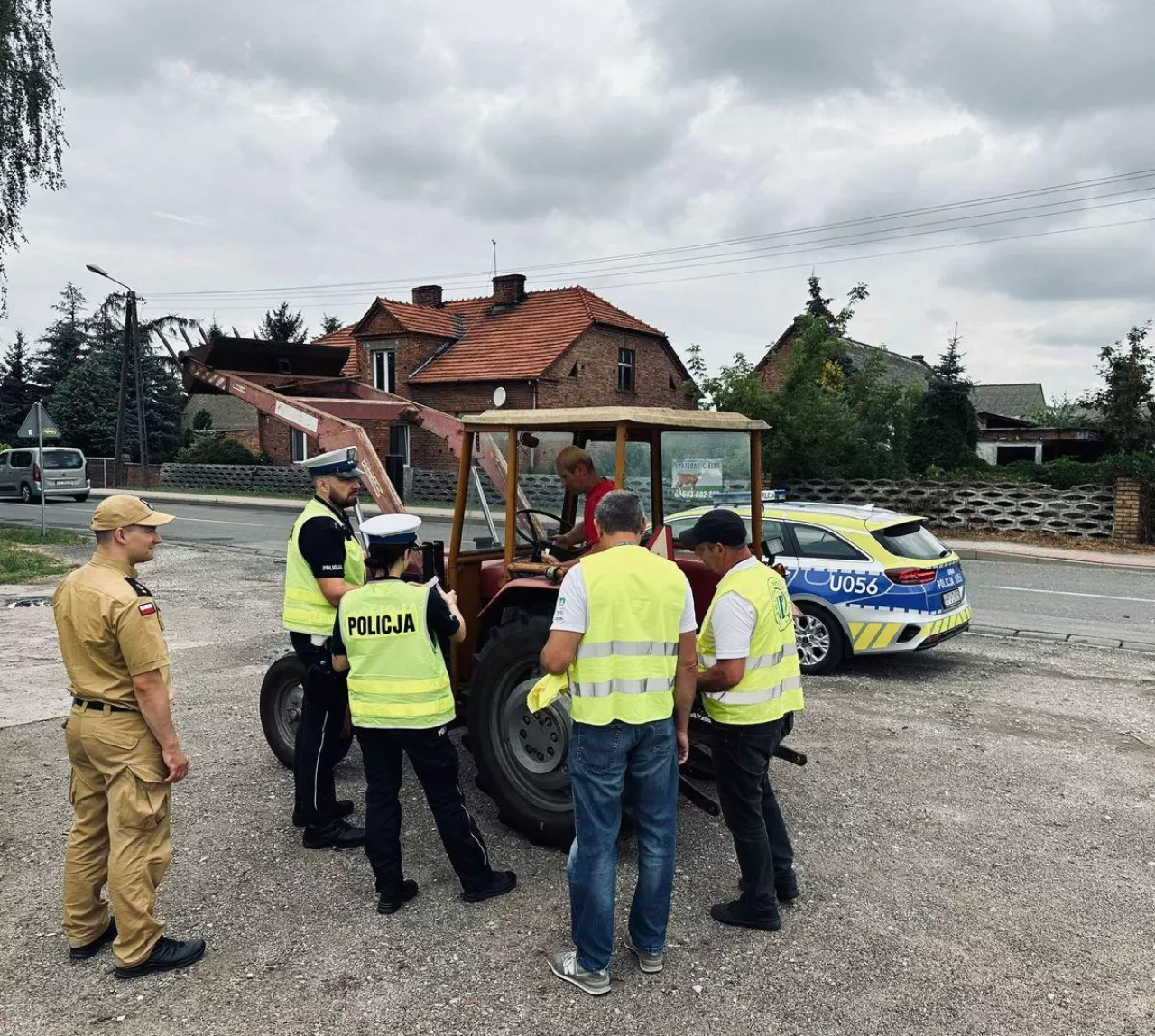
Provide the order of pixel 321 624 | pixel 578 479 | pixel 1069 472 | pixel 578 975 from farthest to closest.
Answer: pixel 1069 472 → pixel 578 479 → pixel 321 624 → pixel 578 975

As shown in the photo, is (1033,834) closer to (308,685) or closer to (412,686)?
(412,686)

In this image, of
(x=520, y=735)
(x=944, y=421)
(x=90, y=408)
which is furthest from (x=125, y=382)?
(x=520, y=735)

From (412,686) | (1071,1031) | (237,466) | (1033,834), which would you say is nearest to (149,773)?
(412,686)

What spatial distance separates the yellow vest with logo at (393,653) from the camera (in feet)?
12.5

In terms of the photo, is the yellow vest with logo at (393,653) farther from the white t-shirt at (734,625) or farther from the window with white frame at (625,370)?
the window with white frame at (625,370)

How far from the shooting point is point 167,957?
3480 millimetres

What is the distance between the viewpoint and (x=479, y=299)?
35031 millimetres

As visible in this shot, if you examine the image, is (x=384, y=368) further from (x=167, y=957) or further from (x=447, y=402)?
(x=167, y=957)

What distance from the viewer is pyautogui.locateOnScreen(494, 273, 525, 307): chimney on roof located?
33469 millimetres

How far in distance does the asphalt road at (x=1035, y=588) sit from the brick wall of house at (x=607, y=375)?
8760 mm

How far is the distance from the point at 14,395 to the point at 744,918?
50.7 meters

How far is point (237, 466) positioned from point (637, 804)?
3199cm

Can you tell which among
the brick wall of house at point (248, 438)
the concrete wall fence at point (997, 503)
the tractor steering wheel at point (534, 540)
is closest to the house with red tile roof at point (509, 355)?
the brick wall of house at point (248, 438)

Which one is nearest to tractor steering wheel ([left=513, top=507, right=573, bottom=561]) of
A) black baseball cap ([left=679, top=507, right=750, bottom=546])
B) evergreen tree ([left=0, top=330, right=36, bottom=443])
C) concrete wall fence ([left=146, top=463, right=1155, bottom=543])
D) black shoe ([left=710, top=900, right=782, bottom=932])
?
black baseball cap ([left=679, top=507, right=750, bottom=546])
